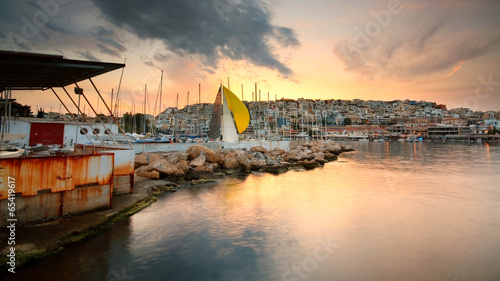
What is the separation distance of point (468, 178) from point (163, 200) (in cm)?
2386

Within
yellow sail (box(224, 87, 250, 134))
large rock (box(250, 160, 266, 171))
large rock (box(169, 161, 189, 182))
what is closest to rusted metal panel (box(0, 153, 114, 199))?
large rock (box(169, 161, 189, 182))

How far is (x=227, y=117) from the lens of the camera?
33.0 metres

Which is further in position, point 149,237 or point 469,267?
point 149,237

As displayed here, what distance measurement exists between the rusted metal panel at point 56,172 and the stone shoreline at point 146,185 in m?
0.91

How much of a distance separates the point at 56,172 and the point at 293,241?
7207mm

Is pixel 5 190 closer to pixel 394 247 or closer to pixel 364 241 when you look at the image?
pixel 364 241

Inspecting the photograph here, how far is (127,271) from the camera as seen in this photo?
Answer: 5.55 metres

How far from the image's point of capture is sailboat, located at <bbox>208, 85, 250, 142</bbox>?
32719 millimetres

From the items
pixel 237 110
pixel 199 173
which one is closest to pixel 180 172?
pixel 199 173

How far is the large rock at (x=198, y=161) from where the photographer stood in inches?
724

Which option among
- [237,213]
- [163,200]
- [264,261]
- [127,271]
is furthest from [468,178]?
[127,271]

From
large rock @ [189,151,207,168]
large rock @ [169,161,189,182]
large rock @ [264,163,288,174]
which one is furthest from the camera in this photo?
large rock @ [264,163,288,174]

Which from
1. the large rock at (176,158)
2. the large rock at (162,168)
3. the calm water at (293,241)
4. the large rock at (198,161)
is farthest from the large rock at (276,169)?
the large rock at (162,168)

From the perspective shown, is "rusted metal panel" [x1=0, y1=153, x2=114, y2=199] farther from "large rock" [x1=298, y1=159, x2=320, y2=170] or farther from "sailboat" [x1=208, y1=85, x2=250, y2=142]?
"sailboat" [x1=208, y1=85, x2=250, y2=142]
